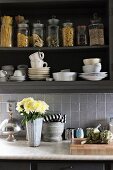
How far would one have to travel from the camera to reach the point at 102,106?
2.77 meters

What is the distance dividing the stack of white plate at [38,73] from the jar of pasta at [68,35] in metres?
0.24

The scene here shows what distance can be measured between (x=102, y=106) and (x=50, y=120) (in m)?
0.47

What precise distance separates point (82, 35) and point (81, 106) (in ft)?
2.05

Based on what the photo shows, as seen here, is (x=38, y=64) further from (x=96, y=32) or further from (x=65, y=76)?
(x=96, y=32)

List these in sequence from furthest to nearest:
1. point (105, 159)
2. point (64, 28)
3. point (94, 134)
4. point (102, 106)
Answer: point (102, 106) → point (64, 28) → point (94, 134) → point (105, 159)

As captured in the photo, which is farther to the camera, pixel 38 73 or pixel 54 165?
pixel 38 73

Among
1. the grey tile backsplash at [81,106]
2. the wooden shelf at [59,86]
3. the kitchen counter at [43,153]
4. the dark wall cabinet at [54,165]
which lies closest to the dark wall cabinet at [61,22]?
the wooden shelf at [59,86]

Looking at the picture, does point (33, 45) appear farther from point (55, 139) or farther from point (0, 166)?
point (0, 166)

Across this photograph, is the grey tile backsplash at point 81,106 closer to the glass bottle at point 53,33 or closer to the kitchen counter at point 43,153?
the kitchen counter at point 43,153

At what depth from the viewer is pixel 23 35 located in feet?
8.28

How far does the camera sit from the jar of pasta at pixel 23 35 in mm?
2507

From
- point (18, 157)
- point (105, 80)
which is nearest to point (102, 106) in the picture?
point (105, 80)

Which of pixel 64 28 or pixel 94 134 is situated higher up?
pixel 64 28

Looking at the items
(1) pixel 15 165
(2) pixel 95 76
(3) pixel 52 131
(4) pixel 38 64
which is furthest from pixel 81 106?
(1) pixel 15 165
